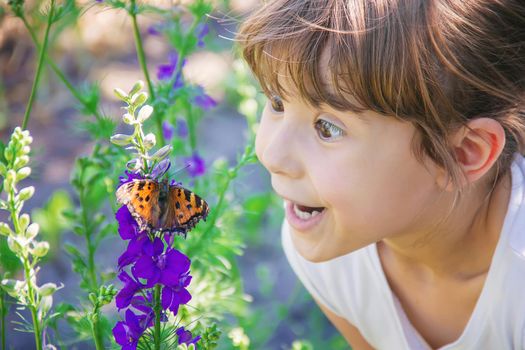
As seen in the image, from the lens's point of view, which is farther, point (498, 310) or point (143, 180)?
point (498, 310)

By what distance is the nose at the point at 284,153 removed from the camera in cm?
135

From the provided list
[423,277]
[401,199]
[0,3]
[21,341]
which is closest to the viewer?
[401,199]

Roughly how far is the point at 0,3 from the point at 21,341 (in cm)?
95

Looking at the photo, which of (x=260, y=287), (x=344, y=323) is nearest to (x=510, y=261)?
(x=344, y=323)

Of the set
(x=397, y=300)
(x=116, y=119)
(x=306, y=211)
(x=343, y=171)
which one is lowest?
(x=397, y=300)

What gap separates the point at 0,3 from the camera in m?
2.01

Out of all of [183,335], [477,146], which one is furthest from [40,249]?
[477,146]

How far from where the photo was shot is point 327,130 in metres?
1.36

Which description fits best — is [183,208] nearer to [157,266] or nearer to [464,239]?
[157,266]

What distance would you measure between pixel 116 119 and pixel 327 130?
1500mm

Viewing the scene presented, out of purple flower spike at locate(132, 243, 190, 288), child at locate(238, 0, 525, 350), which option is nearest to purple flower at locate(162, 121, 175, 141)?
child at locate(238, 0, 525, 350)

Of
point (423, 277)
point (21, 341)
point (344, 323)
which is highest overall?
point (423, 277)

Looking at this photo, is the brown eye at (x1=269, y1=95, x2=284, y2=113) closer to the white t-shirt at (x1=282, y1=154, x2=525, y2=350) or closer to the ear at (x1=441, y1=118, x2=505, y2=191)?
the ear at (x1=441, y1=118, x2=505, y2=191)

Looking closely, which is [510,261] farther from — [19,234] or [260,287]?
[260,287]
